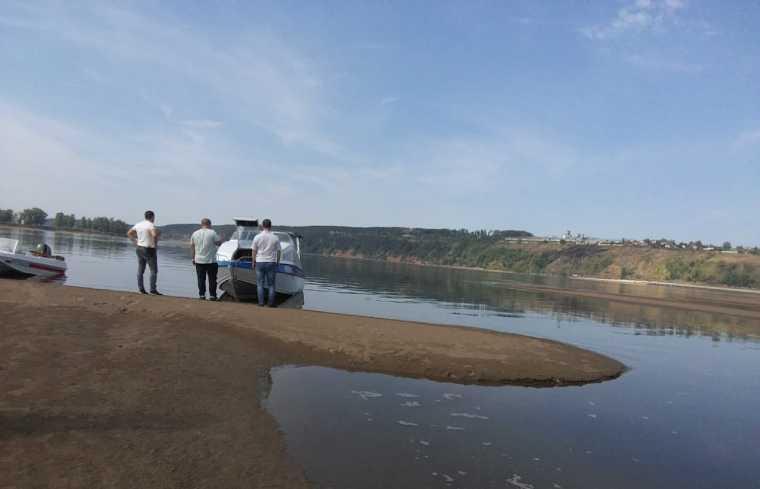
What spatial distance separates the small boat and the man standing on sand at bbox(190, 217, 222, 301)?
9.65 meters

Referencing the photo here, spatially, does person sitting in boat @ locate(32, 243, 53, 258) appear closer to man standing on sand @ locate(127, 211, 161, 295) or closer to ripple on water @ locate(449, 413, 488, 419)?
man standing on sand @ locate(127, 211, 161, 295)

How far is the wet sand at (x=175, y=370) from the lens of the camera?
446cm

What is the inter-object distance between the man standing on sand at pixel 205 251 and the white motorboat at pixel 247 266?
8.97ft

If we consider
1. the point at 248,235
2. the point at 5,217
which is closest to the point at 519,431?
the point at 248,235

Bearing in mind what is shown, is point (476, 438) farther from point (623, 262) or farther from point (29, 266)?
point (623, 262)

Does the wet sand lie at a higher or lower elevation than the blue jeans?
lower

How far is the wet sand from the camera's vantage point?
4.46 metres

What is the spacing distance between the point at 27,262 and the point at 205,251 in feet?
35.7

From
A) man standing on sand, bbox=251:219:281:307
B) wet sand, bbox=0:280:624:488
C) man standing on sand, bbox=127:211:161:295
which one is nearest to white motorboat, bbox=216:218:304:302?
man standing on sand, bbox=251:219:281:307

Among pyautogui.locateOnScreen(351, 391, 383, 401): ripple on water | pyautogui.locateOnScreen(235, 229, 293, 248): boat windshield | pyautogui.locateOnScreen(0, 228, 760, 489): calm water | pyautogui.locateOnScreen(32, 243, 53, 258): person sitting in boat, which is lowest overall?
pyautogui.locateOnScreen(0, 228, 760, 489): calm water

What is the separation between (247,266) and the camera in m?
18.3

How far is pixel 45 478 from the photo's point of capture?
396 centimetres

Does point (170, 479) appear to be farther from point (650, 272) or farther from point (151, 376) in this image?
point (650, 272)

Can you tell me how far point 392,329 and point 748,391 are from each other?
7.61 meters
